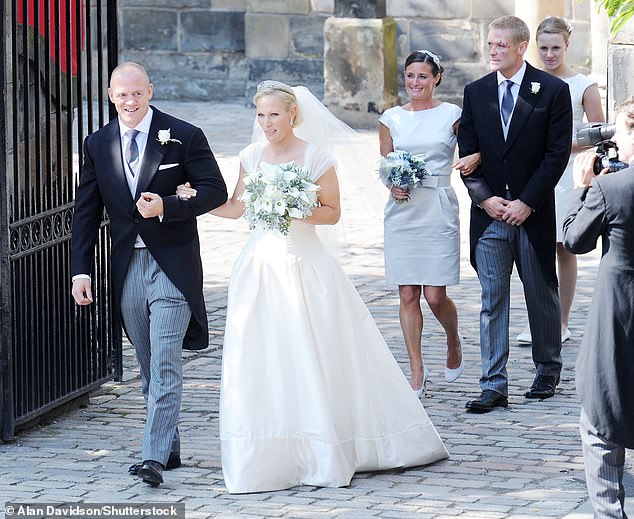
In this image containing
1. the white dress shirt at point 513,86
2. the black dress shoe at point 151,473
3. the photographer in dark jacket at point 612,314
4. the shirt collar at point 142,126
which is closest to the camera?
the photographer in dark jacket at point 612,314

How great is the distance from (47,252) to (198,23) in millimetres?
15137

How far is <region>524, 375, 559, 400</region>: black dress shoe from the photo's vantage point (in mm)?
7520

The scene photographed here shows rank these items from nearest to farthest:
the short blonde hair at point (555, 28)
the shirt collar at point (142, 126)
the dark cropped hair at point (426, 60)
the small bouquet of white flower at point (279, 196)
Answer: the small bouquet of white flower at point (279, 196) < the shirt collar at point (142, 126) < the dark cropped hair at point (426, 60) < the short blonde hair at point (555, 28)

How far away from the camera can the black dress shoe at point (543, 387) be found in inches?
296

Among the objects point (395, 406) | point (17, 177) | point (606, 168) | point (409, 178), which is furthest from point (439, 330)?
point (606, 168)

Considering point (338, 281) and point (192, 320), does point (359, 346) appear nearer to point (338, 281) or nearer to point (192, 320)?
point (338, 281)

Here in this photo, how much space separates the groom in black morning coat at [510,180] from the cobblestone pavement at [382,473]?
43cm

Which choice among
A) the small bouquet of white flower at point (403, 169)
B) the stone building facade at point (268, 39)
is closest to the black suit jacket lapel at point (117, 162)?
the small bouquet of white flower at point (403, 169)

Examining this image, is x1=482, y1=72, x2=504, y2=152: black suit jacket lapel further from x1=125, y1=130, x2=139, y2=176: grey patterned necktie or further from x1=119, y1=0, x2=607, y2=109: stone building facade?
x1=119, y1=0, x2=607, y2=109: stone building facade

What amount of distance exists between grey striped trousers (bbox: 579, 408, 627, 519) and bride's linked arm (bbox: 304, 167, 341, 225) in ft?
5.60

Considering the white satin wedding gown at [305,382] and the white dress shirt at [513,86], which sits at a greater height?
the white dress shirt at [513,86]

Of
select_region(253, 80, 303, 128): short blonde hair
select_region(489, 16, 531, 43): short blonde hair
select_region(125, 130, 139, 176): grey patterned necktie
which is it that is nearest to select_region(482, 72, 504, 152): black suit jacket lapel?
select_region(489, 16, 531, 43): short blonde hair

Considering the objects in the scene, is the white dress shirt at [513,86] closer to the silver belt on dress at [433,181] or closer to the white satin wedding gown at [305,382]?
the silver belt on dress at [433,181]

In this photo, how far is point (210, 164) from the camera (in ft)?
20.7
